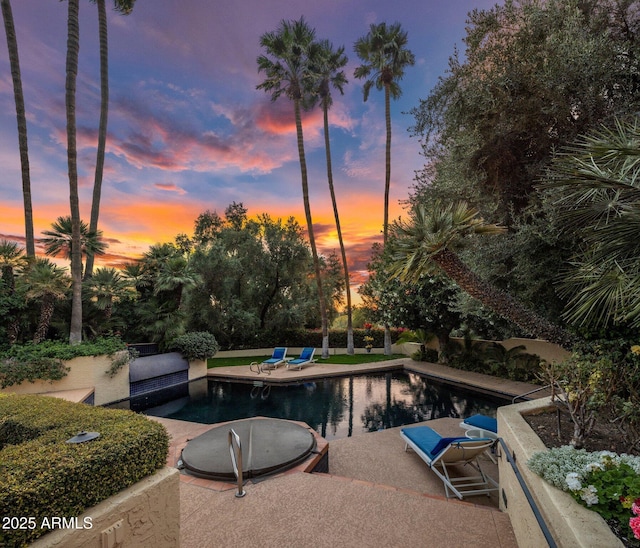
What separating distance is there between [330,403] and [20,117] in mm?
15621

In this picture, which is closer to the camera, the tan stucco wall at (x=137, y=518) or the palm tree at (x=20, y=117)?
the tan stucco wall at (x=137, y=518)

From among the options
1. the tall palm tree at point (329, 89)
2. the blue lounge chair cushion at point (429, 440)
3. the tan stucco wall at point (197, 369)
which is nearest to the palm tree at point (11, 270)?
the tan stucco wall at point (197, 369)

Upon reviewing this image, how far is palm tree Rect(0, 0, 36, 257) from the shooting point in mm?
12359

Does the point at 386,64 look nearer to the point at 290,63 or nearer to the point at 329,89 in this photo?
the point at 329,89

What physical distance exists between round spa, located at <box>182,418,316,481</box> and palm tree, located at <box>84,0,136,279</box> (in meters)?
11.1

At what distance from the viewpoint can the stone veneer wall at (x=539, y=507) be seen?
2275 mm

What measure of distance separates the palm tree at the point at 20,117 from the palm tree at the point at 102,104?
196cm

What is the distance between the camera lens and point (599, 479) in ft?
8.86

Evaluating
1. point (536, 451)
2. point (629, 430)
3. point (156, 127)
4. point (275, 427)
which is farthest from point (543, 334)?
point (156, 127)

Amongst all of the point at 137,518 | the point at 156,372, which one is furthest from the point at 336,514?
the point at 156,372

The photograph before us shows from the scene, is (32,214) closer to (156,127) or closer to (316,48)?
(156,127)

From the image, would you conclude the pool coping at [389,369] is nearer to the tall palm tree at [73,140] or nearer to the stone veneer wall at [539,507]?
the tall palm tree at [73,140]

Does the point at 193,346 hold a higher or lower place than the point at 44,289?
lower

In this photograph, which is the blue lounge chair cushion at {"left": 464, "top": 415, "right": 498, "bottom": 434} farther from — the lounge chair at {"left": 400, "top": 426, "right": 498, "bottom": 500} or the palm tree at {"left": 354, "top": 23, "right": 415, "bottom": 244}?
the palm tree at {"left": 354, "top": 23, "right": 415, "bottom": 244}
